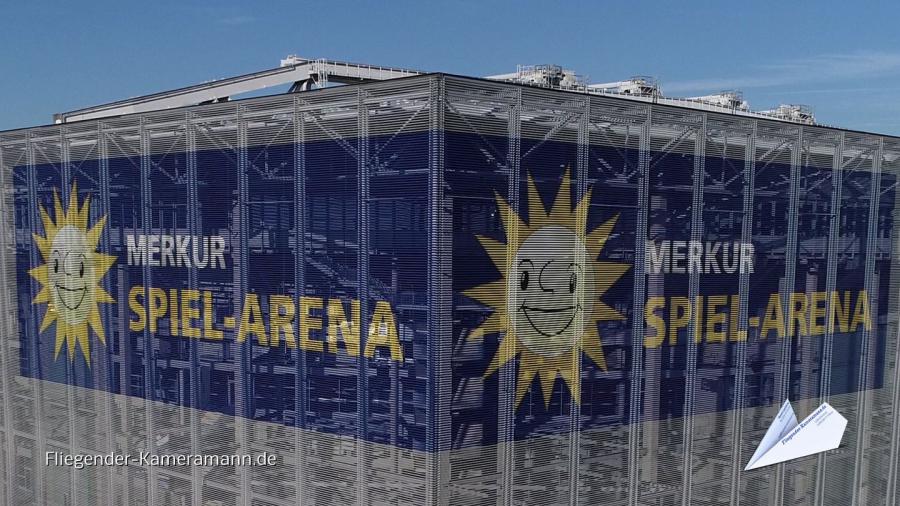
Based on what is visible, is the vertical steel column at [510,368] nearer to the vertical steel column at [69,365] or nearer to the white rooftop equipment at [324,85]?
the white rooftop equipment at [324,85]

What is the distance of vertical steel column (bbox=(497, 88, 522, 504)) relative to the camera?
25203mm

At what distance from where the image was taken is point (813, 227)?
111ft

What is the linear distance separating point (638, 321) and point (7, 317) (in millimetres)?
30434

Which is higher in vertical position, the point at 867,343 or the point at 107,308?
the point at 107,308

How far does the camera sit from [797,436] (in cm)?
3362

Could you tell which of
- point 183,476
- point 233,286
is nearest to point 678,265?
point 233,286

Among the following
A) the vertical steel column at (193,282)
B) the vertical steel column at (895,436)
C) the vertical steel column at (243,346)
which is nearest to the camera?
the vertical steel column at (243,346)

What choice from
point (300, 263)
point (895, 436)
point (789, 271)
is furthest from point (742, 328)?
point (300, 263)

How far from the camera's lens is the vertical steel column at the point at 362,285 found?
1004 inches

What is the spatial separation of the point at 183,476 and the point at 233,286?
8.30 meters

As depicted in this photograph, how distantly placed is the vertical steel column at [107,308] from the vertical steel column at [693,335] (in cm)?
2373

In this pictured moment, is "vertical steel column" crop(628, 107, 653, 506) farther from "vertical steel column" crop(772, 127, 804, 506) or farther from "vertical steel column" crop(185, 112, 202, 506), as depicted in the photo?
"vertical steel column" crop(185, 112, 202, 506)

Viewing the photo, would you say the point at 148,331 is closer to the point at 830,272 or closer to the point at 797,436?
the point at 797,436

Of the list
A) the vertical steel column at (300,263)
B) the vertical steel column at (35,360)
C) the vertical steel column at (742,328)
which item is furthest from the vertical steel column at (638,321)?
the vertical steel column at (35,360)
